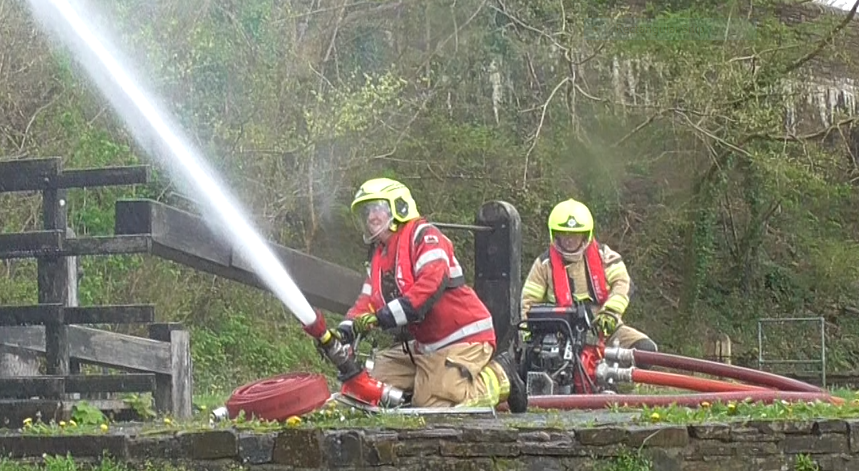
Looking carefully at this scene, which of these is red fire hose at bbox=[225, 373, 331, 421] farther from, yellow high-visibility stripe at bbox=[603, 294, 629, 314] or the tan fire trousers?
yellow high-visibility stripe at bbox=[603, 294, 629, 314]

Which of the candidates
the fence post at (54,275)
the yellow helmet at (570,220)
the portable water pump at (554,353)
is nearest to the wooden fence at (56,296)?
the fence post at (54,275)

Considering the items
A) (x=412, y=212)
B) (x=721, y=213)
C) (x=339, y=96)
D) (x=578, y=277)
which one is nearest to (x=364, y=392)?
(x=412, y=212)

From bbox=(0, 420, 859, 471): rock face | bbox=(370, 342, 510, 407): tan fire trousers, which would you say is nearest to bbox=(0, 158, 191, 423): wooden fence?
bbox=(0, 420, 859, 471): rock face

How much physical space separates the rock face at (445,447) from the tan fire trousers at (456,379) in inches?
Result: 35.6

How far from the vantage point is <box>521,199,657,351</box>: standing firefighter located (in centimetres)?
848

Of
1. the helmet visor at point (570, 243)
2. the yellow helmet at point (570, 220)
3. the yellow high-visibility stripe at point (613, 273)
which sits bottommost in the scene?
the yellow high-visibility stripe at point (613, 273)

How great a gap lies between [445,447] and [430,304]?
941mm

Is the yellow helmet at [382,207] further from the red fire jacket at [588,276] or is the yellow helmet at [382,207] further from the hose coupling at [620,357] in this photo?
the hose coupling at [620,357]

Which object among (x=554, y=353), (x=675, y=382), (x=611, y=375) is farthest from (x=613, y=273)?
(x=554, y=353)

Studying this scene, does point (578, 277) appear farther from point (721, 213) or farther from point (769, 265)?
point (769, 265)

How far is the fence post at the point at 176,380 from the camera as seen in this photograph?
24.4 feet

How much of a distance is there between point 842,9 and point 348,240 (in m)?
9.48

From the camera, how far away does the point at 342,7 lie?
1717cm

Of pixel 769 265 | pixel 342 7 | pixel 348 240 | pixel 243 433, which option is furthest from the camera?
pixel 769 265
